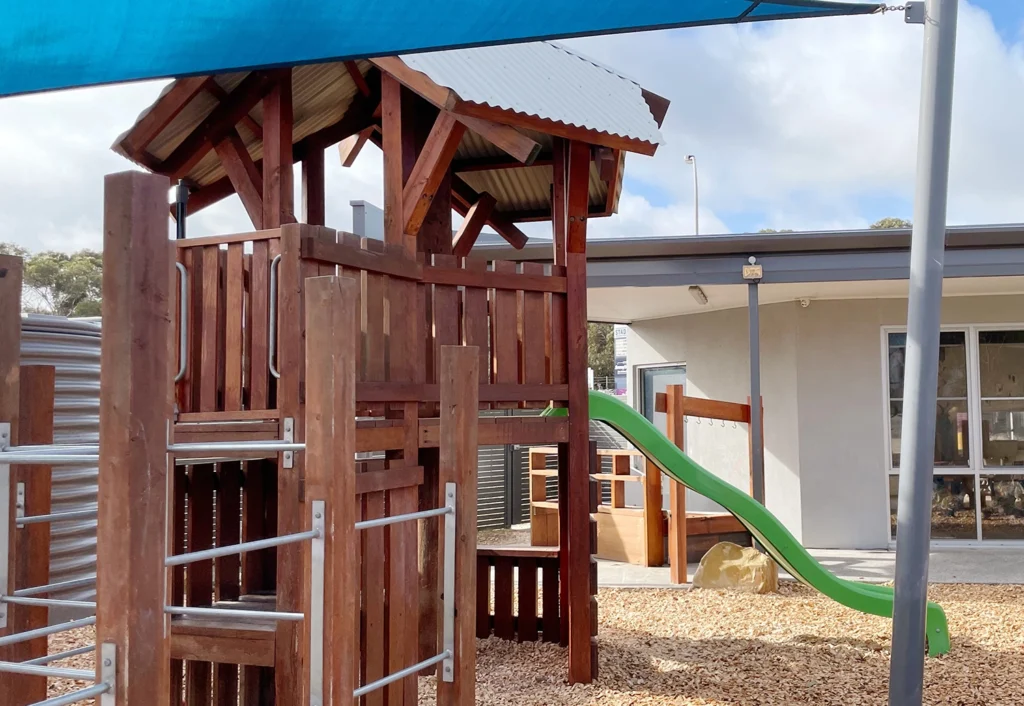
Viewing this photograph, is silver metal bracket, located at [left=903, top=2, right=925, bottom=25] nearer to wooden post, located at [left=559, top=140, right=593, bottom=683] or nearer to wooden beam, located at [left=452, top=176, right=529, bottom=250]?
wooden post, located at [left=559, top=140, right=593, bottom=683]

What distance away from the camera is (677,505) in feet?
30.7

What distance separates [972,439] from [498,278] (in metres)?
7.94

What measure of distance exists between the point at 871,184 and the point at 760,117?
2071 centimetres

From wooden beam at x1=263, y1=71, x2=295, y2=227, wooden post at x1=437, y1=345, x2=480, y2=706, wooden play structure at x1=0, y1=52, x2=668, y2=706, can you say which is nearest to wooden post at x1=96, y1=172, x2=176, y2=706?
wooden play structure at x1=0, y1=52, x2=668, y2=706

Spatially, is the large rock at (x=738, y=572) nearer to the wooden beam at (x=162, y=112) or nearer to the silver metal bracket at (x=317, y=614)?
the wooden beam at (x=162, y=112)

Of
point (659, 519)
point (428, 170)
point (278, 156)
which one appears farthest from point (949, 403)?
point (278, 156)

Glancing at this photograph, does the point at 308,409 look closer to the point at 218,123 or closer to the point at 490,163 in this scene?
the point at 218,123

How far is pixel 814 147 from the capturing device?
353ft

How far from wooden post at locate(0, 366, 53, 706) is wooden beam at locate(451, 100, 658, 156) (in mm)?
2486

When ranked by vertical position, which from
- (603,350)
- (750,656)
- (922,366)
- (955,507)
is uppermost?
(603,350)

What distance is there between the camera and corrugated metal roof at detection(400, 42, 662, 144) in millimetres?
5188

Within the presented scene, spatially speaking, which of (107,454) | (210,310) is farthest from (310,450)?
(210,310)

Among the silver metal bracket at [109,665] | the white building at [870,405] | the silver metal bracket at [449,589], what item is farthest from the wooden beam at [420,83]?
the white building at [870,405]

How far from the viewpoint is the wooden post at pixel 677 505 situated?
30.0ft
